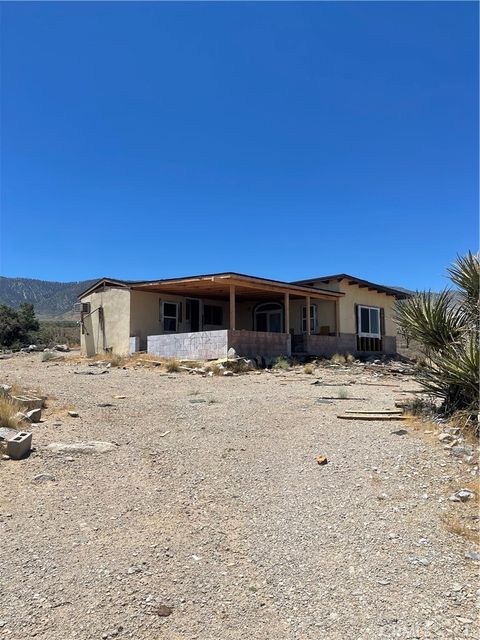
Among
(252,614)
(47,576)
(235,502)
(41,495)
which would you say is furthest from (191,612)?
(41,495)

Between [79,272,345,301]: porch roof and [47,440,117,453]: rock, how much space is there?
38.0ft

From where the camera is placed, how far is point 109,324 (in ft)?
77.6

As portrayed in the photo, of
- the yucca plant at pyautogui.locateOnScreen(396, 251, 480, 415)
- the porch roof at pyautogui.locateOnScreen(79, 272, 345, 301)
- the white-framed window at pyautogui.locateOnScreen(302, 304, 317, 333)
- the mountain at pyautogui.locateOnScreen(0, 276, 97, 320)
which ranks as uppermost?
the mountain at pyautogui.locateOnScreen(0, 276, 97, 320)

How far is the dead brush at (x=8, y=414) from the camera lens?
6.93 metres

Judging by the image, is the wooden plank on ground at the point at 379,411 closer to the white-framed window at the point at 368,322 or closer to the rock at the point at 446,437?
the rock at the point at 446,437

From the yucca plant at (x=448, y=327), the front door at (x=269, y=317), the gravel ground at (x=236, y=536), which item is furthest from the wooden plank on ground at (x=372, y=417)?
the front door at (x=269, y=317)

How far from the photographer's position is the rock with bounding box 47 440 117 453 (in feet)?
20.9

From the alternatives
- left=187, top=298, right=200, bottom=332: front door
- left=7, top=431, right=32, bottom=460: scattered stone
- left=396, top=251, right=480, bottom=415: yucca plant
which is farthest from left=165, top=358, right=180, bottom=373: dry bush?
left=7, top=431, right=32, bottom=460: scattered stone

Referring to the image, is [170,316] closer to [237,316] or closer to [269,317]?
[237,316]

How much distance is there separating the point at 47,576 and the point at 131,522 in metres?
1.01

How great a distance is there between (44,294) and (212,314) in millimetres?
85884

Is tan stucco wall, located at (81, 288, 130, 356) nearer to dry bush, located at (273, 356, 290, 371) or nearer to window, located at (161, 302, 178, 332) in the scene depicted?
window, located at (161, 302, 178, 332)

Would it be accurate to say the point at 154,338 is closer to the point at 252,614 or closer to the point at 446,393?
the point at 446,393

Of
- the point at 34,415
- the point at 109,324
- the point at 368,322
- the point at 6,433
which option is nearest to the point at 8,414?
the point at 34,415
